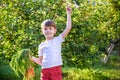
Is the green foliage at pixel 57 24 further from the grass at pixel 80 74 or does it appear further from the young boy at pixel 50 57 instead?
the young boy at pixel 50 57

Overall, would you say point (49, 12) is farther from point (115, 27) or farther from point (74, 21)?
point (115, 27)

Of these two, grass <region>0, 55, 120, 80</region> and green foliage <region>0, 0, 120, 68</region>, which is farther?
grass <region>0, 55, 120, 80</region>

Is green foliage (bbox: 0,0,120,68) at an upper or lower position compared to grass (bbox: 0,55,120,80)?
upper

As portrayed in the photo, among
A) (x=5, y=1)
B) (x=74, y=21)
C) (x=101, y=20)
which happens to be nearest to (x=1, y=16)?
(x=5, y=1)

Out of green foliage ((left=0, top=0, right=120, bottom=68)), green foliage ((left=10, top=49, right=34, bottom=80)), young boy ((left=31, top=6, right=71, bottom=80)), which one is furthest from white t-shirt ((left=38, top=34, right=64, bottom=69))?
green foliage ((left=0, top=0, right=120, bottom=68))

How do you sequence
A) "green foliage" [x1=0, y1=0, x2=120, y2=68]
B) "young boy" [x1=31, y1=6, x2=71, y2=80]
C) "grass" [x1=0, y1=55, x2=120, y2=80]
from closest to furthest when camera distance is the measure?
"young boy" [x1=31, y1=6, x2=71, y2=80] < "green foliage" [x1=0, y1=0, x2=120, y2=68] < "grass" [x1=0, y1=55, x2=120, y2=80]

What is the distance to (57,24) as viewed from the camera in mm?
6309

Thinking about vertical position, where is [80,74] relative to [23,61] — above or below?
below

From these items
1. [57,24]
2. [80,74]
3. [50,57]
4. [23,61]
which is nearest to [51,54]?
[50,57]

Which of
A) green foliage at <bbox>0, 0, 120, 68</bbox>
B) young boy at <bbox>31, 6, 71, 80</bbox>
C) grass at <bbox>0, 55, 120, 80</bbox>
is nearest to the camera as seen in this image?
young boy at <bbox>31, 6, 71, 80</bbox>

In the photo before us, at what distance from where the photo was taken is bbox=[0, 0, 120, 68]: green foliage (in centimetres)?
638

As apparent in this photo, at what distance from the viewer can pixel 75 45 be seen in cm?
668

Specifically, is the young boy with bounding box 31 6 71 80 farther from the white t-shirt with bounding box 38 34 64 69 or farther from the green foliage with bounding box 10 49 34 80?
the green foliage with bounding box 10 49 34 80

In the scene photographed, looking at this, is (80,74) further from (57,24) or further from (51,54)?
(51,54)
